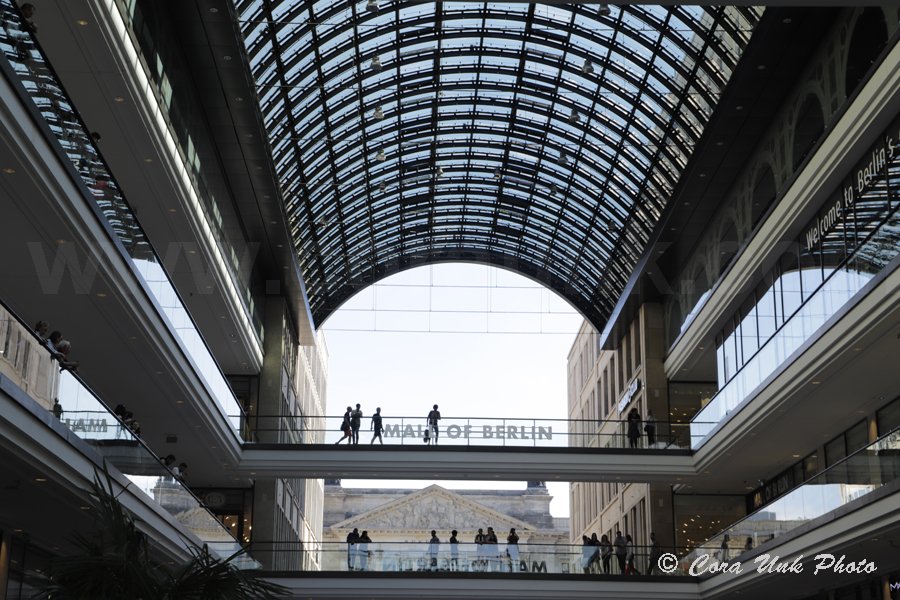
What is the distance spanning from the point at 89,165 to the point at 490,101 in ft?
74.2

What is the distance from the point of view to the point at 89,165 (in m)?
19.8

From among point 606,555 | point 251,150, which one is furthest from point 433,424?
point 251,150

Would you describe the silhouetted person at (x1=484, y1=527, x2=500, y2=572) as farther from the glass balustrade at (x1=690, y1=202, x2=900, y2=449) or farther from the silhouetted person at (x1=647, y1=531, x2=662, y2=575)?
the glass balustrade at (x1=690, y1=202, x2=900, y2=449)

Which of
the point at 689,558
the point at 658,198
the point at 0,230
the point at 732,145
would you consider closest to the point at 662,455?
the point at 689,558

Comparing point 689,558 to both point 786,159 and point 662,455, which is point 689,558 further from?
point 786,159

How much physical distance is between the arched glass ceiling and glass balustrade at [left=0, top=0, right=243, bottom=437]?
667 cm

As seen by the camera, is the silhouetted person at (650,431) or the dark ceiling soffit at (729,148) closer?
the dark ceiling soffit at (729,148)

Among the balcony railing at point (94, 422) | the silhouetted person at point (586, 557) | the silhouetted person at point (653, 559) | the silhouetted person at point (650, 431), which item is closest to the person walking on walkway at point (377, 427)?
the silhouetted person at point (586, 557)

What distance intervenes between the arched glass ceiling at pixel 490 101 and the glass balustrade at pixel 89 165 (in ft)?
21.9

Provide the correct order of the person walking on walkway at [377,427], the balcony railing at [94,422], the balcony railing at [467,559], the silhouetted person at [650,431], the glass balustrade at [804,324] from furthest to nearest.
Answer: the silhouetted person at [650,431], the person walking on walkway at [377,427], the balcony railing at [467,559], the glass balustrade at [804,324], the balcony railing at [94,422]

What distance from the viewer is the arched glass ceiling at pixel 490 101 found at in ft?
102

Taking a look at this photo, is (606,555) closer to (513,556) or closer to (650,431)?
(513,556)

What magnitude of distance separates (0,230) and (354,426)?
799 inches

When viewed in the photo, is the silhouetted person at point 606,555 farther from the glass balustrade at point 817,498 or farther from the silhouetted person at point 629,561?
the glass balustrade at point 817,498
